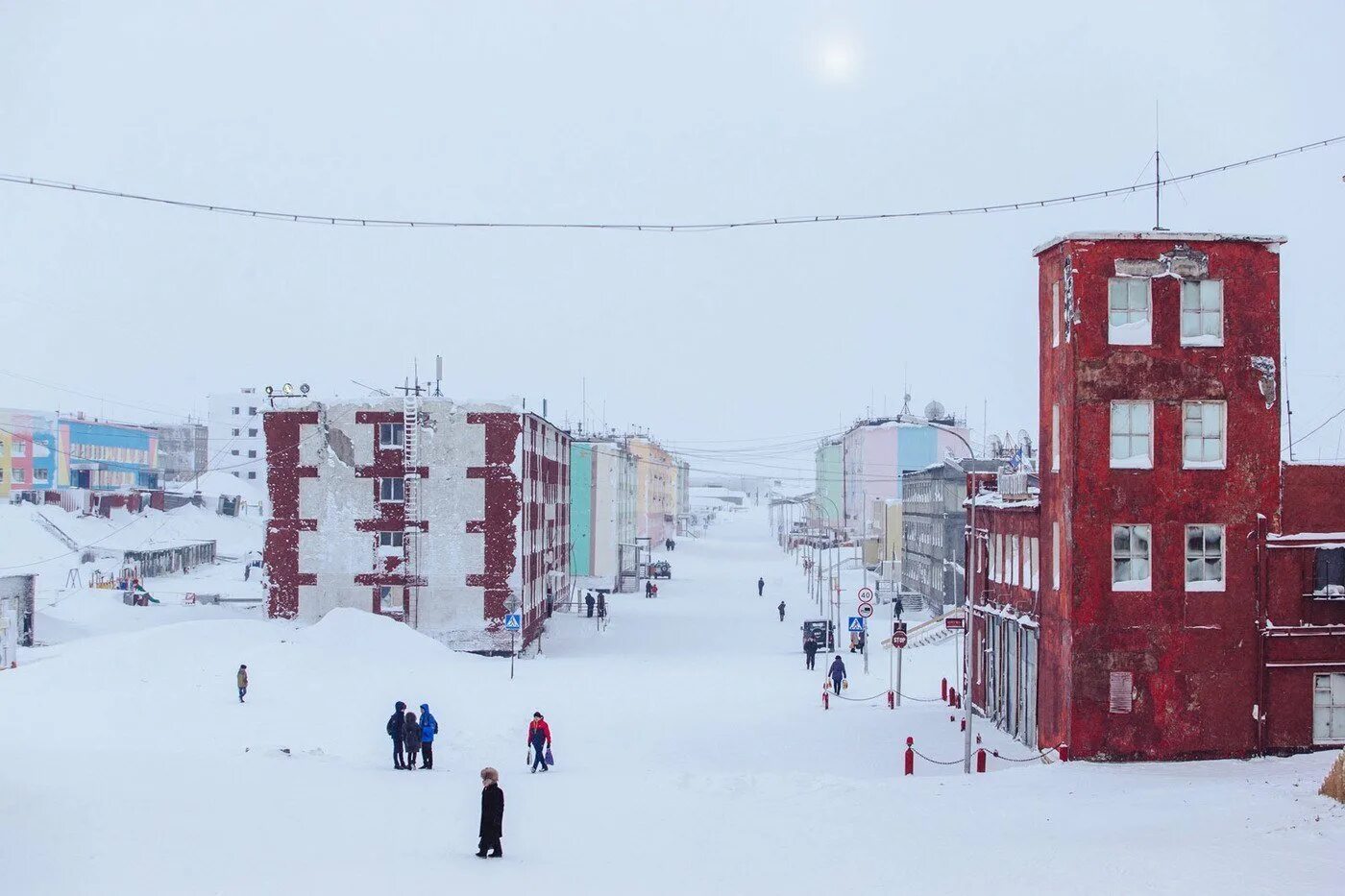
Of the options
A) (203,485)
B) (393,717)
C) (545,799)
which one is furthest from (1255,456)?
(203,485)

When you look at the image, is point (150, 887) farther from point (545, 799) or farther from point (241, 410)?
point (241, 410)

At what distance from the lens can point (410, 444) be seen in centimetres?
5131

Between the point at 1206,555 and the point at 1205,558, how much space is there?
2.7 inches

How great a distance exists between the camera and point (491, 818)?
16.8m

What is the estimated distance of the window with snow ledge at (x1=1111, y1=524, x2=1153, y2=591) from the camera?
2756 centimetres

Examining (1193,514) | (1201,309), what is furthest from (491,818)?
(1201,309)

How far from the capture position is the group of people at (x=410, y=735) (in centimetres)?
2514

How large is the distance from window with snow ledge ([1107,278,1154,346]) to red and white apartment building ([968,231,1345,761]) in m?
0.03

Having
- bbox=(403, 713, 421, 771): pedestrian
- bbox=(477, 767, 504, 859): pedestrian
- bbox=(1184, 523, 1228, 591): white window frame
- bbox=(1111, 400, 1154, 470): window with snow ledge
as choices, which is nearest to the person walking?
bbox=(1184, 523, 1228, 591): white window frame

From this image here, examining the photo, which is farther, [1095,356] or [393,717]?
[1095,356]

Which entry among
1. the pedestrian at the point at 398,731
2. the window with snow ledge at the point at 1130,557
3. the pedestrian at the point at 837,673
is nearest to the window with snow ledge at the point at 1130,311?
the window with snow ledge at the point at 1130,557

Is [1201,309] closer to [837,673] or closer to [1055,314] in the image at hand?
[1055,314]

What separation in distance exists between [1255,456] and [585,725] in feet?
56.9

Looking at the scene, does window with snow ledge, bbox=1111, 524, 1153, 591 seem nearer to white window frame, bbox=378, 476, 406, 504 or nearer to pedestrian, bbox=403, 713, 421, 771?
pedestrian, bbox=403, 713, 421, 771
